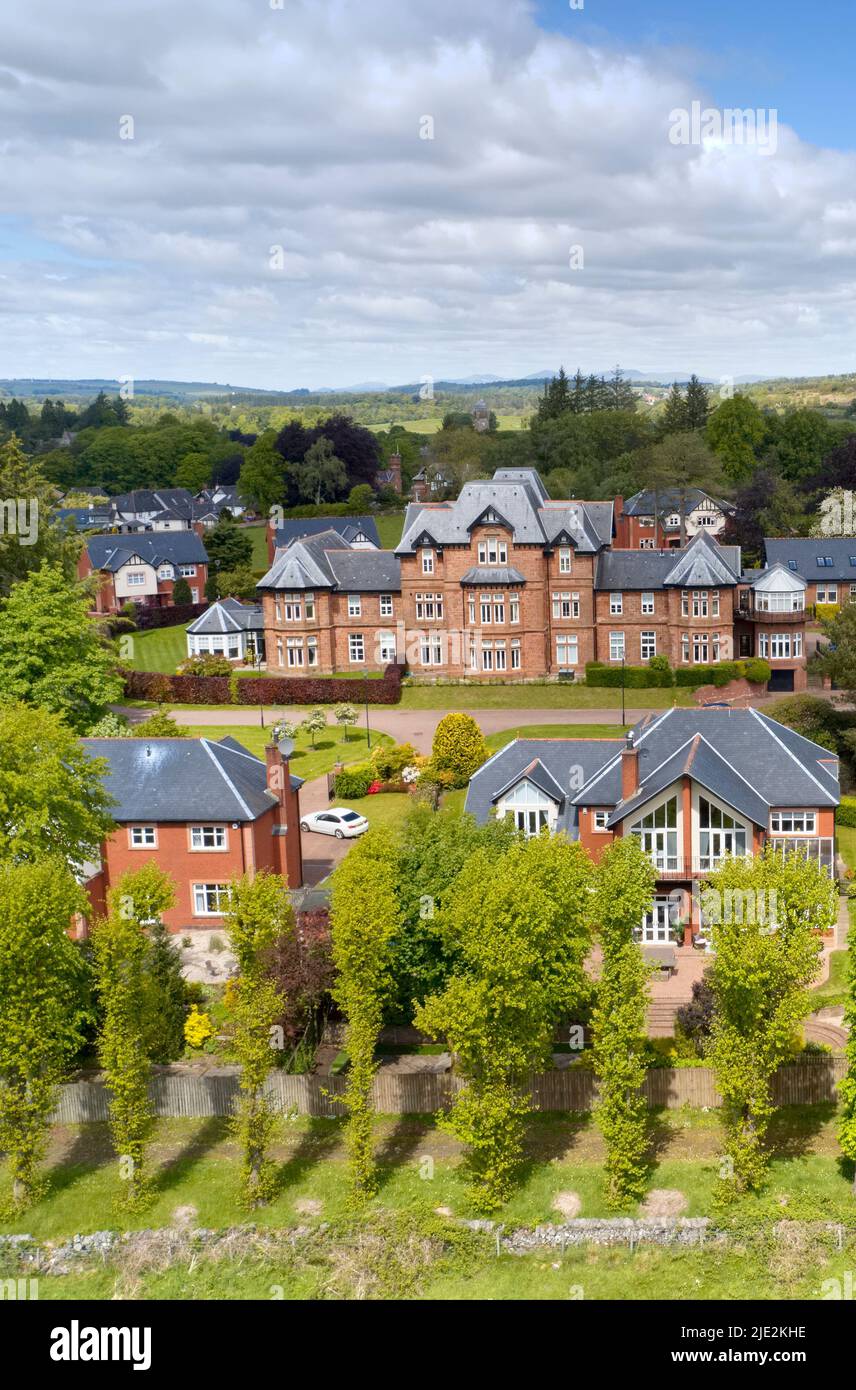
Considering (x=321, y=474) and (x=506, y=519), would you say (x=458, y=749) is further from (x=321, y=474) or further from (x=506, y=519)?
(x=321, y=474)

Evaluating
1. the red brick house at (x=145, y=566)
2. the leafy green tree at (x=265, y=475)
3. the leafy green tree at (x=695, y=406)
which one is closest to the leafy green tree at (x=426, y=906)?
the red brick house at (x=145, y=566)

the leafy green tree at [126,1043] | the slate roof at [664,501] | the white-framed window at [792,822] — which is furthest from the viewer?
the slate roof at [664,501]

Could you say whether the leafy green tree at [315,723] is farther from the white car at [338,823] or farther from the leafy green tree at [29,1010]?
the leafy green tree at [29,1010]

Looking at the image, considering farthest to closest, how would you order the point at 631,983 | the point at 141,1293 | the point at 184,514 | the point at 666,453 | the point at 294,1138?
the point at 184,514 < the point at 666,453 < the point at 294,1138 < the point at 631,983 < the point at 141,1293

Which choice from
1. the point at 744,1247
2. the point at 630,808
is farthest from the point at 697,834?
the point at 744,1247

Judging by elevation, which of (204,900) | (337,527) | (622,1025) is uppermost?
(337,527)

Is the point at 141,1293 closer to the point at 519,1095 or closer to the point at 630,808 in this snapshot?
the point at 519,1095

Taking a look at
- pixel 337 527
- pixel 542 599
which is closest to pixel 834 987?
pixel 542 599
